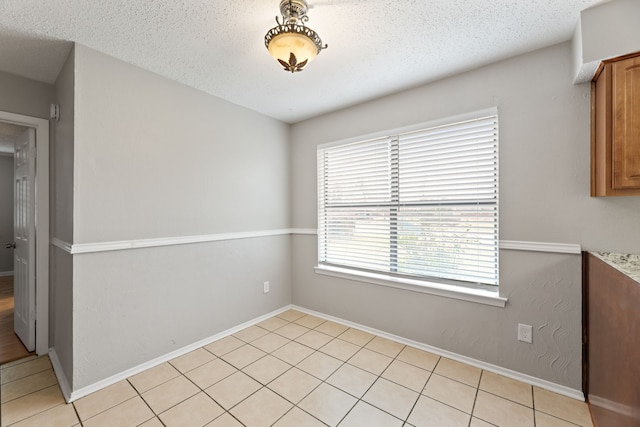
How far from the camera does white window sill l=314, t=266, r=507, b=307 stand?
212 cm

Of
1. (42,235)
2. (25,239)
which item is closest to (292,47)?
(42,235)

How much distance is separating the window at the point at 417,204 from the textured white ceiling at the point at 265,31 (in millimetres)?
596

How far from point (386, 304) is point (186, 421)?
1874 mm

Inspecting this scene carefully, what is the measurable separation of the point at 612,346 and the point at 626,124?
1202 mm

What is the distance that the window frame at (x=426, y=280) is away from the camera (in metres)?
2.15

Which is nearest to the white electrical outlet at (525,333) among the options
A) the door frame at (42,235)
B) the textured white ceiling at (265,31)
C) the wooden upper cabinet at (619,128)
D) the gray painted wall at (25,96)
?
the wooden upper cabinet at (619,128)

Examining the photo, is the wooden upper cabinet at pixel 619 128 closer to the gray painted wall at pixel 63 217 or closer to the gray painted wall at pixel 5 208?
the gray painted wall at pixel 63 217

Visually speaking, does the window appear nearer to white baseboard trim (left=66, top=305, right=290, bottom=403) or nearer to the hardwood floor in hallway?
white baseboard trim (left=66, top=305, right=290, bottom=403)

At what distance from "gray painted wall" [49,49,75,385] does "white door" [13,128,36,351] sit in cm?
16

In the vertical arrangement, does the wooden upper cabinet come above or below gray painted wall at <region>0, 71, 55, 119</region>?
below

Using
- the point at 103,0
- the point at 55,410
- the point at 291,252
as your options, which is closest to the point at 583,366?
the point at 291,252

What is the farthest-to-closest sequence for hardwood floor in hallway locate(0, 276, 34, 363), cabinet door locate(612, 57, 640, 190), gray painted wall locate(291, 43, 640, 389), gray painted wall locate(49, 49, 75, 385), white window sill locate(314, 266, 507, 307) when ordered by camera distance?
hardwood floor in hallway locate(0, 276, 34, 363), white window sill locate(314, 266, 507, 307), gray painted wall locate(49, 49, 75, 385), gray painted wall locate(291, 43, 640, 389), cabinet door locate(612, 57, 640, 190)

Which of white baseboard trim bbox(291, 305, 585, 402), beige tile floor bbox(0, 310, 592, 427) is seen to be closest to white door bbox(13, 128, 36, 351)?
beige tile floor bbox(0, 310, 592, 427)

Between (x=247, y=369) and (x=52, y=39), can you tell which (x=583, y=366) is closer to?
(x=247, y=369)
